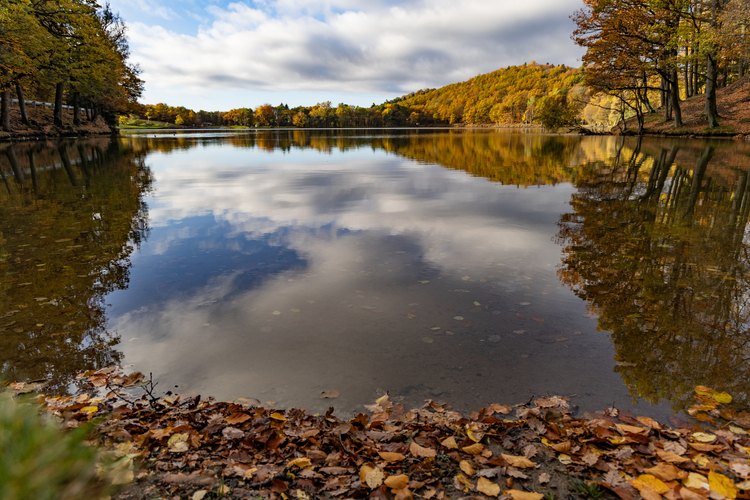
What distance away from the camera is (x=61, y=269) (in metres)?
6.48

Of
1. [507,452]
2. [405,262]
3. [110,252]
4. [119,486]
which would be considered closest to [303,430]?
[119,486]

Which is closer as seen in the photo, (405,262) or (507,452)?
(507,452)

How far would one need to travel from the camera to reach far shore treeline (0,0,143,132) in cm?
2867

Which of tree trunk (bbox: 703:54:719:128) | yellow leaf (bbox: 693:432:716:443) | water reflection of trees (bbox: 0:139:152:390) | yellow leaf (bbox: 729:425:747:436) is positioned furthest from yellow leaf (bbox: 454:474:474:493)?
tree trunk (bbox: 703:54:719:128)

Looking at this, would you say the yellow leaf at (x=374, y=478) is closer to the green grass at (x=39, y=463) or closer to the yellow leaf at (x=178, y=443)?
the yellow leaf at (x=178, y=443)

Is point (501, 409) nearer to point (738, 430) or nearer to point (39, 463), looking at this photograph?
point (738, 430)

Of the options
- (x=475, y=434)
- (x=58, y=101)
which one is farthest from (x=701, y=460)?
(x=58, y=101)

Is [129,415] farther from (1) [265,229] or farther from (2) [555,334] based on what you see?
(1) [265,229]

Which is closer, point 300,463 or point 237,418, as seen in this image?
point 300,463

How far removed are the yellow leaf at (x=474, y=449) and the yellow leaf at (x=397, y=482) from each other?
0.53m

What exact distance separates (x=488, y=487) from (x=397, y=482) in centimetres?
56

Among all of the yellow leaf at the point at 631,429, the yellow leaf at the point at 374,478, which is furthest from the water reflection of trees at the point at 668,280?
the yellow leaf at the point at 374,478

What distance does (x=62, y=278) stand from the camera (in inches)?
241

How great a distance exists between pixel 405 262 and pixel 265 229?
12.5ft
